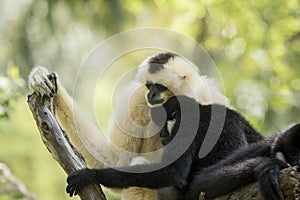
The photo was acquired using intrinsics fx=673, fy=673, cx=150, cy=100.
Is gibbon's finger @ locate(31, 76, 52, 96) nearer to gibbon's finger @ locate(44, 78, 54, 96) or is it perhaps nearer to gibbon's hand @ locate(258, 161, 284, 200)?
gibbon's finger @ locate(44, 78, 54, 96)

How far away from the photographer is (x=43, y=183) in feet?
58.3

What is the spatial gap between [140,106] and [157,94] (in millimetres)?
334

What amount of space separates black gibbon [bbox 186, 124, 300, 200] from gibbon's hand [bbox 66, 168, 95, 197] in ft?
3.12

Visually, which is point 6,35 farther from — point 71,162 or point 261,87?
point 71,162

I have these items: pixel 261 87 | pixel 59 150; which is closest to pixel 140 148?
pixel 59 150

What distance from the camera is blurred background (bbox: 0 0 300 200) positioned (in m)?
12.5

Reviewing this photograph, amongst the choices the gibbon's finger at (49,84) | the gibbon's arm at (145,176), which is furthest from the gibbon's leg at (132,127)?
the gibbon's finger at (49,84)

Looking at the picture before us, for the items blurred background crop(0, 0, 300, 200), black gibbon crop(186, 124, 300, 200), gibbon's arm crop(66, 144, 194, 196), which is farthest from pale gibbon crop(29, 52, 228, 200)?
blurred background crop(0, 0, 300, 200)

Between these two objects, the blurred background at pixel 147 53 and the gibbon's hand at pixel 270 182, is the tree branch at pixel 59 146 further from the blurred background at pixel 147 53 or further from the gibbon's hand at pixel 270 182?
the blurred background at pixel 147 53

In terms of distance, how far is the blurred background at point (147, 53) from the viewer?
12.5 meters

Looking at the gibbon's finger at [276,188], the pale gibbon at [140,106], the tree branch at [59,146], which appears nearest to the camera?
the gibbon's finger at [276,188]

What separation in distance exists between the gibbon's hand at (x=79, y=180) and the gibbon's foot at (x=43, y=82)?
84cm

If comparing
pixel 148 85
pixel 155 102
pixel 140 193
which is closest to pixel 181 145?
pixel 140 193

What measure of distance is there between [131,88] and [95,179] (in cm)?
185
